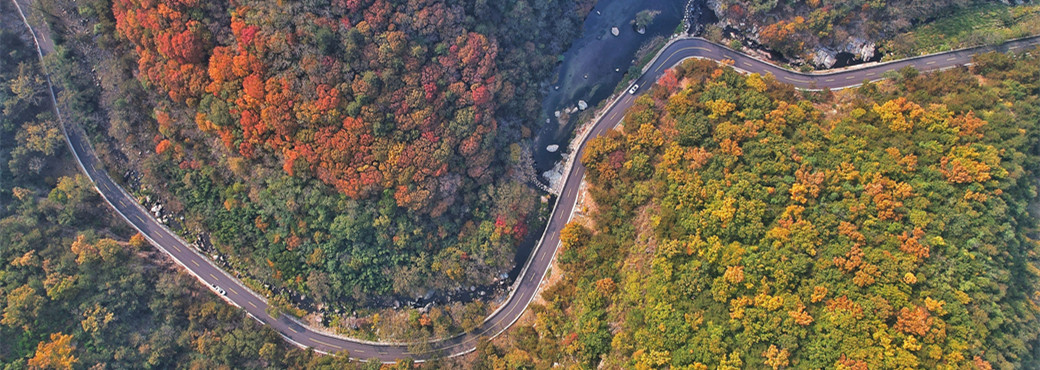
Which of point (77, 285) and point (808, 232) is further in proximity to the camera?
point (77, 285)

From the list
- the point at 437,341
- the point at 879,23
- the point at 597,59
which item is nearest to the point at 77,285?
the point at 437,341

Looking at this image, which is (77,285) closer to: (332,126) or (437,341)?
(332,126)

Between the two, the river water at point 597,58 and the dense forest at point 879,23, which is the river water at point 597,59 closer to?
the river water at point 597,58

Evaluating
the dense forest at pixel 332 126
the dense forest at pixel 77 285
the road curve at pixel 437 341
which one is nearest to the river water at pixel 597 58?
the dense forest at pixel 332 126

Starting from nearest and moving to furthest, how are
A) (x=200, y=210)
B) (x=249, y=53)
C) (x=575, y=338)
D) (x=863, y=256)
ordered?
(x=863, y=256) → (x=249, y=53) → (x=575, y=338) → (x=200, y=210)

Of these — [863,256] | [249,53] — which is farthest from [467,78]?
[863,256]

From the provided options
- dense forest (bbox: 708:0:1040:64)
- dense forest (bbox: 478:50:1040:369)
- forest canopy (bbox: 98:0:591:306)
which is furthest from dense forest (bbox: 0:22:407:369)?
dense forest (bbox: 708:0:1040:64)

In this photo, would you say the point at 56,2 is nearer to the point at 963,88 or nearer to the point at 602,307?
the point at 602,307
